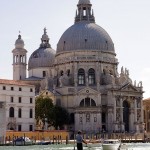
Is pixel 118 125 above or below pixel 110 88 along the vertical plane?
below

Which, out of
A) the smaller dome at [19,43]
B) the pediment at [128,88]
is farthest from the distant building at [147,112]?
the smaller dome at [19,43]

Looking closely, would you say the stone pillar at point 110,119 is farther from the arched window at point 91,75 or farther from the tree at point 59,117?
the tree at point 59,117

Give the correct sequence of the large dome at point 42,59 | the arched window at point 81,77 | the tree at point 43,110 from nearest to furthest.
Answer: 1. the tree at point 43,110
2. the arched window at point 81,77
3. the large dome at point 42,59

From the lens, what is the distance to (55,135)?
243ft

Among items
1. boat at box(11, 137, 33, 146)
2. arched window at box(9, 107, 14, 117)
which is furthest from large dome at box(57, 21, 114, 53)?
boat at box(11, 137, 33, 146)

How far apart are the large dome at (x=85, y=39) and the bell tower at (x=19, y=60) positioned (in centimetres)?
1052

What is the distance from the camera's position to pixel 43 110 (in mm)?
86812

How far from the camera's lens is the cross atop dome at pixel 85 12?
99.6 meters

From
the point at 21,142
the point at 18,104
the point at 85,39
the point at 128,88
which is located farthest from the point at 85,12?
the point at 21,142

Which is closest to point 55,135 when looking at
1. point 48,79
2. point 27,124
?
point 27,124

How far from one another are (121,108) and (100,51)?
36.6 ft

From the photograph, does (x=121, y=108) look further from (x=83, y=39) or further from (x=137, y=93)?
(x=83, y=39)

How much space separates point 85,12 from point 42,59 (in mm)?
13291

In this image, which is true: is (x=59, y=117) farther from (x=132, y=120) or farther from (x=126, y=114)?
(x=132, y=120)
